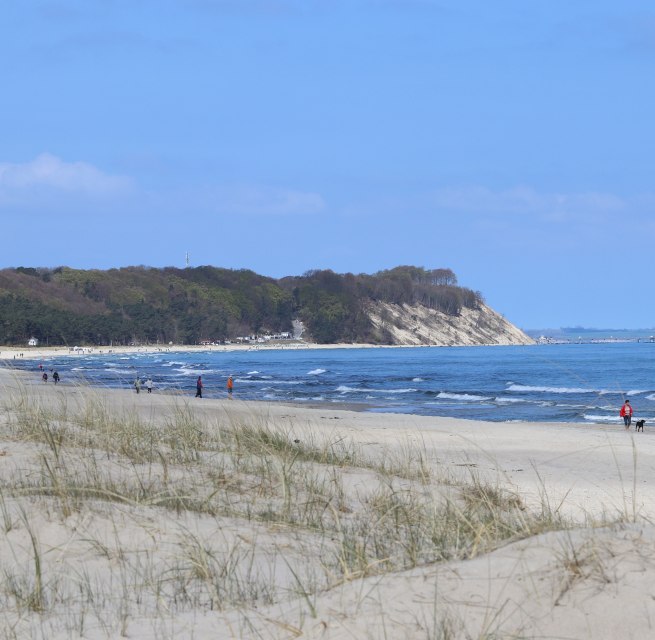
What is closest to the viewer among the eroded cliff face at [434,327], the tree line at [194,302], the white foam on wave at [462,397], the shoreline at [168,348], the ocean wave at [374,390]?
the white foam on wave at [462,397]

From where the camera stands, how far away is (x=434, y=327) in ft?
617

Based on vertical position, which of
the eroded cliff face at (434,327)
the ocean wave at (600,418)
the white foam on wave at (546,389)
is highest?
the eroded cliff face at (434,327)

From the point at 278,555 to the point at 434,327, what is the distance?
606ft

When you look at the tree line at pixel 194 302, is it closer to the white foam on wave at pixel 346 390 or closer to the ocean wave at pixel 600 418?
the white foam on wave at pixel 346 390

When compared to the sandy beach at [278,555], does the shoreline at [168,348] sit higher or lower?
lower

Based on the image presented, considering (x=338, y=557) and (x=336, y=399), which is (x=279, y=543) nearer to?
(x=338, y=557)

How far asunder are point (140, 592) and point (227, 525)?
45.4 inches

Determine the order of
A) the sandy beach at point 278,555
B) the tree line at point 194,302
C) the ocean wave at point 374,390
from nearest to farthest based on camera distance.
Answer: the sandy beach at point 278,555
the ocean wave at point 374,390
the tree line at point 194,302

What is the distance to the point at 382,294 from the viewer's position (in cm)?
19375

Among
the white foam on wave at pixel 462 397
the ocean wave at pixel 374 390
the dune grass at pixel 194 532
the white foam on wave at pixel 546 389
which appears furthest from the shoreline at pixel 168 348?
the dune grass at pixel 194 532

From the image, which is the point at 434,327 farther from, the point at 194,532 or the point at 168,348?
the point at 194,532

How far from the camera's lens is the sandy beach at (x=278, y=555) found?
3.53 metres

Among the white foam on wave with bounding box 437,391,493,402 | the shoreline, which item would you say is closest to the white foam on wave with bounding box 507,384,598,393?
the white foam on wave with bounding box 437,391,493,402

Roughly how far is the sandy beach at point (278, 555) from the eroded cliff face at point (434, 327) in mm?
170533
